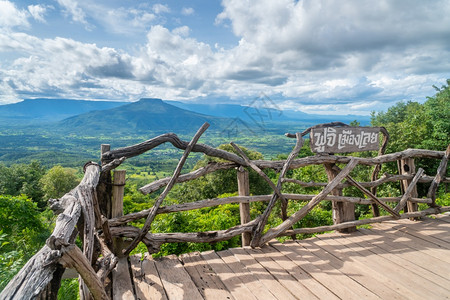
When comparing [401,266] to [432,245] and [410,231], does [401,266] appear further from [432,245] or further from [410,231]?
[410,231]

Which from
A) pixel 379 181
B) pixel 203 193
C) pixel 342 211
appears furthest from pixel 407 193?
pixel 203 193

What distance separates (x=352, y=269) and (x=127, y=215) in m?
1.97

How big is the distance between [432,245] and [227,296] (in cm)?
234

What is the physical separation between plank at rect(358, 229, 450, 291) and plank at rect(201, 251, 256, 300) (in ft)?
4.89

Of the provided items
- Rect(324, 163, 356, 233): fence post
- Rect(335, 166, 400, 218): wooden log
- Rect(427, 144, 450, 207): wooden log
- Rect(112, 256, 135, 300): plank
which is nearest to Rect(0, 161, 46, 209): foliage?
Rect(112, 256, 135, 300): plank

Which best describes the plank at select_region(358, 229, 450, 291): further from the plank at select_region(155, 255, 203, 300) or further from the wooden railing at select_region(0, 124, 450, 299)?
the plank at select_region(155, 255, 203, 300)

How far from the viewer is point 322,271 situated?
226cm

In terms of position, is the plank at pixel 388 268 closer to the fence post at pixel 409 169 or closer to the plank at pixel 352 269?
the plank at pixel 352 269

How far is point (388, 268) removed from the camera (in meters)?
2.33

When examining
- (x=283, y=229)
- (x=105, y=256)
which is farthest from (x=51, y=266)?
(x=283, y=229)

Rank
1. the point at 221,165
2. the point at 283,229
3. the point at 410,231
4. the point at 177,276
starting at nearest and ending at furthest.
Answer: the point at 177,276, the point at 221,165, the point at 283,229, the point at 410,231

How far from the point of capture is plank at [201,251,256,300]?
75.5 inches

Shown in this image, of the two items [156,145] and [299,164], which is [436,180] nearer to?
[299,164]

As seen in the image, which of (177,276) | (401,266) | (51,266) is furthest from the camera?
(401,266)
